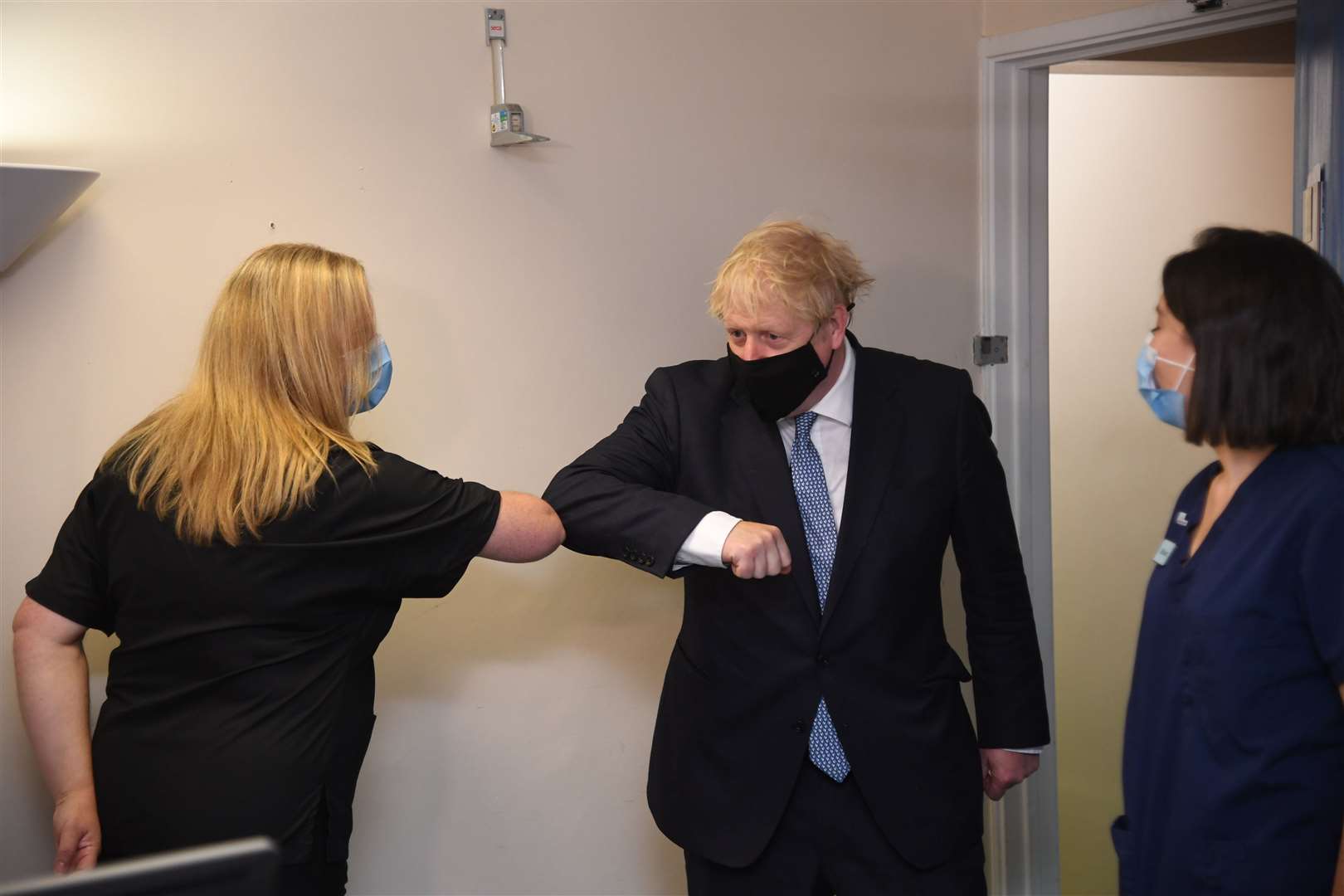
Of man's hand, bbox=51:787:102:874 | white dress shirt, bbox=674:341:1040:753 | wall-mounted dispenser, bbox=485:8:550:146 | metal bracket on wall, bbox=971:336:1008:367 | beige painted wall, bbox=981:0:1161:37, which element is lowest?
man's hand, bbox=51:787:102:874

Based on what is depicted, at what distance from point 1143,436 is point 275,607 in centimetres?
297

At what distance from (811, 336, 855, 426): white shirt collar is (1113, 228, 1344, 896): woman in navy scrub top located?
0.56m

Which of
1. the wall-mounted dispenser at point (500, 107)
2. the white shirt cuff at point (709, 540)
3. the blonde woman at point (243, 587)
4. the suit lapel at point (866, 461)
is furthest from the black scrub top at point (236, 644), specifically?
the wall-mounted dispenser at point (500, 107)

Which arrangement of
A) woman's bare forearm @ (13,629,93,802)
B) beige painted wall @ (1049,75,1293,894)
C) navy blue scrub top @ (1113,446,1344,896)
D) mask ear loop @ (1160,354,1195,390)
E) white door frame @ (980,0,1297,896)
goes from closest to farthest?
navy blue scrub top @ (1113,446,1344,896)
mask ear loop @ (1160,354,1195,390)
woman's bare forearm @ (13,629,93,802)
white door frame @ (980,0,1297,896)
beige painted wall @ (1049,75,1293,894)

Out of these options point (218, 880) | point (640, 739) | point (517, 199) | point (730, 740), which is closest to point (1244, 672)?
point (730, 740)

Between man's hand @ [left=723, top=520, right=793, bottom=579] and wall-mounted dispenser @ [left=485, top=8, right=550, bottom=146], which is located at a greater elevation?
wall-mounted dispenser @ [left=485, top=8, right=550, bottom=146]

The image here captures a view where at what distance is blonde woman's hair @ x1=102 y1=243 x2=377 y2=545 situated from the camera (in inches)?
62.3

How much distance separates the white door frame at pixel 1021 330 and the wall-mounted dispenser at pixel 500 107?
3.68 ft

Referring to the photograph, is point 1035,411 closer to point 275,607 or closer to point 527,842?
point 527,842

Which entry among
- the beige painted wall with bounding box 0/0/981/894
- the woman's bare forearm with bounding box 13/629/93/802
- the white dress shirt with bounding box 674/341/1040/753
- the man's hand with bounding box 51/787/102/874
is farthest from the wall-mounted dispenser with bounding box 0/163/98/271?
the white dress shirt with bounding box 674/341/1040/753

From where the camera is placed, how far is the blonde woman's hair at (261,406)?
1582 mm

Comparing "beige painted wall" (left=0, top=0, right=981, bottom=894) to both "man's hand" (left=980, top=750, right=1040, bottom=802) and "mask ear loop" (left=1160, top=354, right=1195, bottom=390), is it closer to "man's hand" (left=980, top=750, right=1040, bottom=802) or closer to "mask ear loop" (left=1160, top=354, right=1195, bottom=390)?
"man's hand" (left=980, top=750, right=1040, bottom=802)

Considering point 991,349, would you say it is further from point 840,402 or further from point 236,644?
point 236,644

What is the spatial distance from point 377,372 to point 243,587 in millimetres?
382
